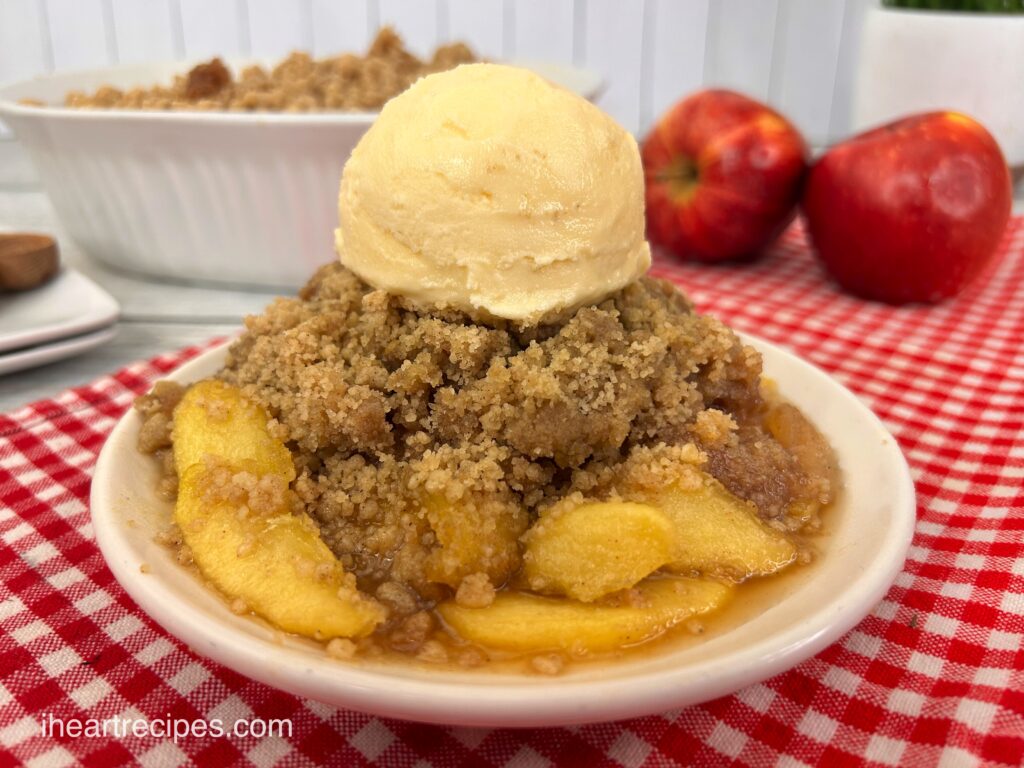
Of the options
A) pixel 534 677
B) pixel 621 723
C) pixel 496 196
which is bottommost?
Result: pixel 621 723

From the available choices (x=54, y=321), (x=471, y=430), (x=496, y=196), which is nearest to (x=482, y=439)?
(x=471, y=430)

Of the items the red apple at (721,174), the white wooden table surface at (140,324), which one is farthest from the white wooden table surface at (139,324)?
the red apple at (721,174)

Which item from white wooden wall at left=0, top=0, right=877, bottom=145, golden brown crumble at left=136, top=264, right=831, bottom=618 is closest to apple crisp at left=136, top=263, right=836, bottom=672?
golden brown crumble at left=136, top=264, right=831, bottom=618

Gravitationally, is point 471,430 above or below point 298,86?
below

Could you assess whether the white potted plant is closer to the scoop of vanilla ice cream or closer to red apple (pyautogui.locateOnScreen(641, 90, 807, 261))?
red apple (pyautogui.locateOnScreen(641, 90, 807, 261))

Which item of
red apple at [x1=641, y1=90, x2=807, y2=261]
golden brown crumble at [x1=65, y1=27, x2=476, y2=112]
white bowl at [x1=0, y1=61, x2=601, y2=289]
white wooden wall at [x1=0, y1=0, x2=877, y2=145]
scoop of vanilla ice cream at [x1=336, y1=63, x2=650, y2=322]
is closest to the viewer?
scoop of vanilla ice cream at [x1=336, y1=63, x2=650, y2=322]

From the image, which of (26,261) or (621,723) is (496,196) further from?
(26,261)
